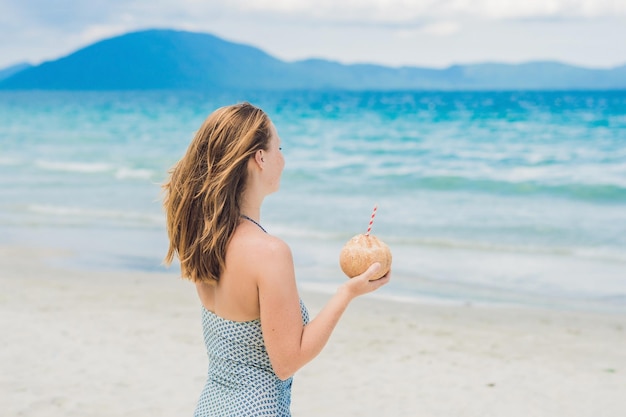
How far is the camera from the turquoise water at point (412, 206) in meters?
9.38

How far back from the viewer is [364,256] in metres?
2.30

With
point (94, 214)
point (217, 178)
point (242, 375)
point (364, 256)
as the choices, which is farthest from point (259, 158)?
point (94, 214)

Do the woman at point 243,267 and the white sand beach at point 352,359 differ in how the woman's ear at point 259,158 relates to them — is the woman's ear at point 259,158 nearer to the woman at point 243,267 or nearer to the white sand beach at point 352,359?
the woman at point 243,267

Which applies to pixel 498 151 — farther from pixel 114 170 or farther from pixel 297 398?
pixel 297 398

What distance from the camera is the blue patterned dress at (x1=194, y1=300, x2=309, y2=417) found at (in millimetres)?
2293

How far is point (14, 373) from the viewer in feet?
18.4

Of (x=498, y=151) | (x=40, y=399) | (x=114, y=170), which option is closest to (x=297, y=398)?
(x=40, y=399)

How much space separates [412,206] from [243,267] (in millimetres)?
13215

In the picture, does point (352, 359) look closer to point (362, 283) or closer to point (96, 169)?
point (362, 283)

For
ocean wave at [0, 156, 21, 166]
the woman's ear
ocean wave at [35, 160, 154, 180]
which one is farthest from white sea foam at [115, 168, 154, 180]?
the woman's ear

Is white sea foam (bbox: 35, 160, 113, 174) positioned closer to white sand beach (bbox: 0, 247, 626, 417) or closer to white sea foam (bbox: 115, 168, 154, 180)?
white sea foam (bbox: 115, 168, 154, 180)

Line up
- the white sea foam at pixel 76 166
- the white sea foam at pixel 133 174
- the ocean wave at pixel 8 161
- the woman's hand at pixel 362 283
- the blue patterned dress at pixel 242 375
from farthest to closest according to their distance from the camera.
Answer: the ocean wave at pixel 8 161 → the white sea foam at pixel 76 166 → the white sea foam at pixel 133 174 → the blue patterned dress at pixel 242 375 → the woman's hand at pixel 362 283

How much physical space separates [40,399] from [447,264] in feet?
18.7

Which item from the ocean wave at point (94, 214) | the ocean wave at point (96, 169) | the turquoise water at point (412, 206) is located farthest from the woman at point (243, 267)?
the ocean wave at point (96, 169)
